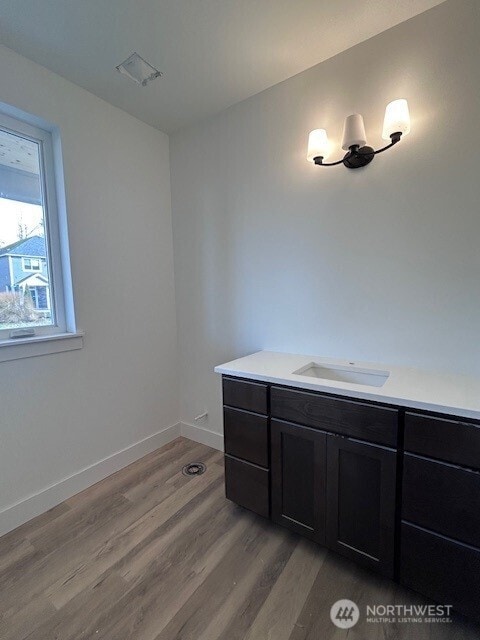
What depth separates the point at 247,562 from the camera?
1.40 metres

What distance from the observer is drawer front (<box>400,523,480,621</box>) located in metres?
1.04

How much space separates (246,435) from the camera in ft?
5.18

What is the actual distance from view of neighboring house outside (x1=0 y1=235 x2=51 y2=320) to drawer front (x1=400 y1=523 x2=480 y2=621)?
2.23m

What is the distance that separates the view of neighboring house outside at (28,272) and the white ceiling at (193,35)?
102cm

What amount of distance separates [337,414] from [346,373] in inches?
15.7

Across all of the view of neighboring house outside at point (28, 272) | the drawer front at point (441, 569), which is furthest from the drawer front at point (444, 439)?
the view of neighboring house outside at point (28, 272)

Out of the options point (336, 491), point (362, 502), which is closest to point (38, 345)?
point (336, 491)

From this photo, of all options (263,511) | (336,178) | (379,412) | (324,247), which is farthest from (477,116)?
(263,511)

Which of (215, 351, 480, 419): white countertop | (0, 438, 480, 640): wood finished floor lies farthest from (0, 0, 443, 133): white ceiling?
(0, 438, 480, 640): wood finished floor

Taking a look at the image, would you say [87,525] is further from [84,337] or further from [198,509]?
[84,337]

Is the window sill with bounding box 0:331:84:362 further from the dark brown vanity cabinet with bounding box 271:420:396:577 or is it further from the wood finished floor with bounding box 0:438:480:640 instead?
the dark brown vanity cabinet with bounding box 271:420:396:577

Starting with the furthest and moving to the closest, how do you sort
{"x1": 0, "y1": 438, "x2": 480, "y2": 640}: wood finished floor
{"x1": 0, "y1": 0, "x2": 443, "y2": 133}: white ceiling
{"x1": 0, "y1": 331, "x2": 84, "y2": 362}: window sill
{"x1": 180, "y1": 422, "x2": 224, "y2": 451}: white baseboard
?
{"x1": 180, "y1": 422, "x2": 224, "y2": 451}: white baseboard < {"x1": 0, "y1": 331, "x2": 84, "y2": 362}: window sill < {"x1": 0, "y1": 0, "x2": 443, "y2": 133}: white ceiling < {"x1": 0, "y1": 438, "x2": 480, "y2": 640}: wood finished floor

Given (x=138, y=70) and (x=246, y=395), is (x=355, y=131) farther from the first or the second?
(x=246, y=395)

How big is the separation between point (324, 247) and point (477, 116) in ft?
2.85
